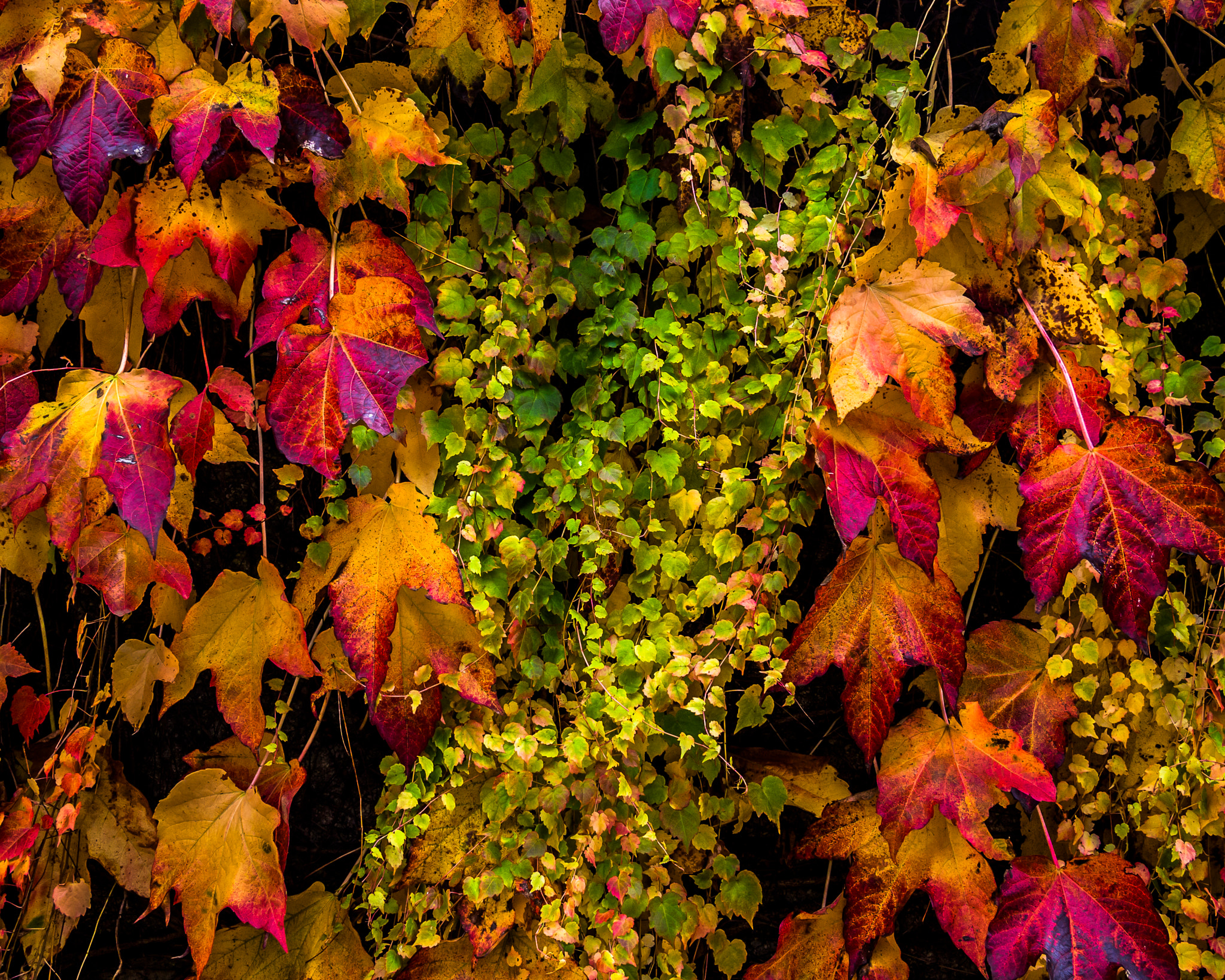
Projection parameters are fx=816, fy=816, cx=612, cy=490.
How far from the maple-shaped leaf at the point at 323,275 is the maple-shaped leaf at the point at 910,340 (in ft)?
1.97

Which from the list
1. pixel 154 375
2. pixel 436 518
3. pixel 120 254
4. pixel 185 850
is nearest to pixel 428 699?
pixel 436 518

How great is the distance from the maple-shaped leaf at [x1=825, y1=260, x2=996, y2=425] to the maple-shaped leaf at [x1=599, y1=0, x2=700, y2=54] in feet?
1.51

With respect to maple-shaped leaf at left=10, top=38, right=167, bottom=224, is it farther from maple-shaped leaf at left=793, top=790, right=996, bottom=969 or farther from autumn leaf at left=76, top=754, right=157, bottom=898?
maple-shaped leaf at left=793, top=790, right=996, bottom=969

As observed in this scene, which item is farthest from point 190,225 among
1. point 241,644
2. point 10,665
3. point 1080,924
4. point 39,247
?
point 1080,924

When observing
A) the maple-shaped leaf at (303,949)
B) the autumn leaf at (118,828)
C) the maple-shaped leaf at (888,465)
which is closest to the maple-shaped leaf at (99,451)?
the autumn leaf at (118,828)

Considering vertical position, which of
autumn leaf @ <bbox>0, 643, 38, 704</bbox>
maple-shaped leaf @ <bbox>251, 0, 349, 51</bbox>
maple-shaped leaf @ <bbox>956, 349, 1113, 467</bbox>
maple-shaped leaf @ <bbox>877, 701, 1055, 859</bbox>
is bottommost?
autumn leaf @ <bbox>0, 643, 38, 704</bbox>

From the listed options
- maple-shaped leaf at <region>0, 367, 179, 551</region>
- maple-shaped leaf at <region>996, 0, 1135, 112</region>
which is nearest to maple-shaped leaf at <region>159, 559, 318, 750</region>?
maple-shaped leaf at <region>0, 367, 179, 551</region>

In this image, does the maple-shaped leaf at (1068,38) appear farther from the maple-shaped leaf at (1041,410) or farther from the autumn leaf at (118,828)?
the autumn leaf at (118,828)

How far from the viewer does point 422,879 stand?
1.31 meters

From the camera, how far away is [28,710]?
4.81 feet

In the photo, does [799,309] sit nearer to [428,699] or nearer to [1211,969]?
[428,699]

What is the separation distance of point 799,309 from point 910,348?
0.20m

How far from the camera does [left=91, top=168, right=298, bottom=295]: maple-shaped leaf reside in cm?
120

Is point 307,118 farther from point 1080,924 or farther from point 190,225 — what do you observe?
point 1080,924
